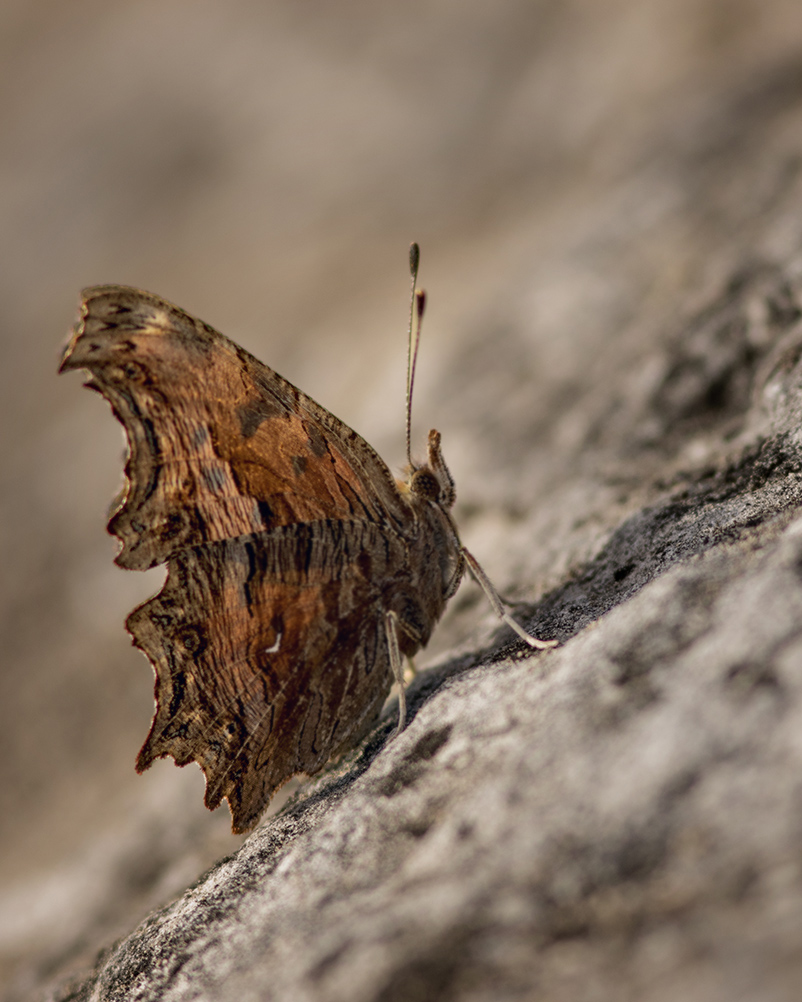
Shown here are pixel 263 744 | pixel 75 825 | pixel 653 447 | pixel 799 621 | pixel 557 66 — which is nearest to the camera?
pixel 799 621

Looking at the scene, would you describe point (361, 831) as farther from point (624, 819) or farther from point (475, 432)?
point (475, 432)

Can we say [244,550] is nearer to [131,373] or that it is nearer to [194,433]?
[194,433]

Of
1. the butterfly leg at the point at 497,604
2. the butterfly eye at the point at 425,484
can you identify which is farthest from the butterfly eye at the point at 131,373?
the butterfly leg at the point at 497,604

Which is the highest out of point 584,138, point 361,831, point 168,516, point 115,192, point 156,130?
point 156,130

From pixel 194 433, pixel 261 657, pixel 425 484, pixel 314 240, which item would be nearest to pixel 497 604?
pixel 425 484

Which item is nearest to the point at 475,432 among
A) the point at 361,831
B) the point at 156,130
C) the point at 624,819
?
the point at 361,831

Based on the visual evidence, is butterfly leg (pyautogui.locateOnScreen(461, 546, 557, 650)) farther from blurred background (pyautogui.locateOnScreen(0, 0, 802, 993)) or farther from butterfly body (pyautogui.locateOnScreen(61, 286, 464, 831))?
blurred background (pyautogui.locateOnScreen(0, 0, 802, 993))

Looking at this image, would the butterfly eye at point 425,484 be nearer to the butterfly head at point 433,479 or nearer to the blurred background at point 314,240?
the butterfly head at point 433,479
